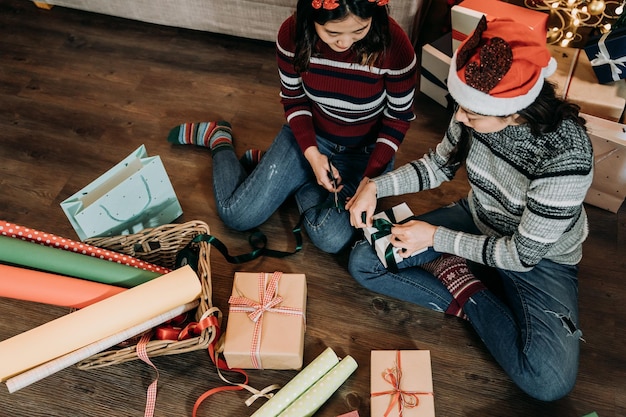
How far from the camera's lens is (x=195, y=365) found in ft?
4.80

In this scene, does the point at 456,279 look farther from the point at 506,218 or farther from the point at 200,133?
the point at 200,133

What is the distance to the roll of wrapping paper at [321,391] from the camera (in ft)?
4.25

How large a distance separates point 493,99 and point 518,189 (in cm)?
29

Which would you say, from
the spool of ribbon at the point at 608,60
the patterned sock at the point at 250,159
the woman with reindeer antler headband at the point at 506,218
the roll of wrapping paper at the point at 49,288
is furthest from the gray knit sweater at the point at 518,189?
the roll of wrapping paper at the point at 49,288

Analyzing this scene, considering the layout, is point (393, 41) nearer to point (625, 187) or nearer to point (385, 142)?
point (385, 142)

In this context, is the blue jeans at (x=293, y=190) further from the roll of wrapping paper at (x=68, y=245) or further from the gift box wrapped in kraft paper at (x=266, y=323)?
the roll of wrapping paper at (x=68, y=245)

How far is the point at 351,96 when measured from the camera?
1.44 meters

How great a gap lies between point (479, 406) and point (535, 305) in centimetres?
30

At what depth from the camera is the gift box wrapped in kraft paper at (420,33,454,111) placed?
6.10 ft

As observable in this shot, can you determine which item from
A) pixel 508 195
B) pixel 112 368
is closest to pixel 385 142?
pixel 508 195

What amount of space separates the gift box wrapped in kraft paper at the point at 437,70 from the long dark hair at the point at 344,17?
23.7 inches

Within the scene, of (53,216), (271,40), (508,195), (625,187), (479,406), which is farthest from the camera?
(271,40)

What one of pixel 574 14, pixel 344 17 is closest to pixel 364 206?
pixel 344 17

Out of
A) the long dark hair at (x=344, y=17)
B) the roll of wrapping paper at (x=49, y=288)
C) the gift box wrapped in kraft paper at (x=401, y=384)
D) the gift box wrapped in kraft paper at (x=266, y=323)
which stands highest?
the long dark hair at (x=344, y=17)
